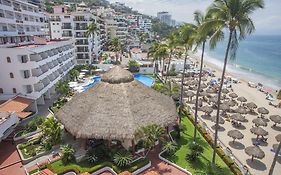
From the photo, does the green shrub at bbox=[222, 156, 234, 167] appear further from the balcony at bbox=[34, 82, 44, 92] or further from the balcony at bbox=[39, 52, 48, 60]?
the balcony at bbox=[39, 52, 48, 60]

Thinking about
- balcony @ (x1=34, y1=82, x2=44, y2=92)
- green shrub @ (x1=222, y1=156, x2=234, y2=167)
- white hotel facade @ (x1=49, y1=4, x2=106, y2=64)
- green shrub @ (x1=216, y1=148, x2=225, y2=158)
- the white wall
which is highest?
white hotel facade @ (x1=49, y1=4, x2=106, y2=64)

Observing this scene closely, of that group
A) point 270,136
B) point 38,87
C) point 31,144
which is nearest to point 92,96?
point 31,144

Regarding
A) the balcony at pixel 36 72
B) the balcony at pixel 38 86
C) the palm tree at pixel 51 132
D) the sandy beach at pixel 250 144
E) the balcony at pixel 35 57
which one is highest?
the balcony at pixel 35 57

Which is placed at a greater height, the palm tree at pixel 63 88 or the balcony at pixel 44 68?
the balcony at pixel 44 68

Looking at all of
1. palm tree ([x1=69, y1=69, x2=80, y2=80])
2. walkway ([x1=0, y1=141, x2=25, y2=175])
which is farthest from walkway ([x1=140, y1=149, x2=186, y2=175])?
palm tree ([x1=69, y1=69, x2=80, y2=80])

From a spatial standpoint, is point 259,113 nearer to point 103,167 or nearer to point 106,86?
point 106,86

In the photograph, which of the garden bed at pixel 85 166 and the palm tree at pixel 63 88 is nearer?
the garden bed at pixel 85 166

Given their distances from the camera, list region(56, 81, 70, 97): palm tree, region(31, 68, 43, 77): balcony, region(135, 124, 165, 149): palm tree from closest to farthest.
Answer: region(135, 124, 165, 149): palm tree
region(31, 68, 43, 77): balcony
region(56, 81, 70, 97): palm tree

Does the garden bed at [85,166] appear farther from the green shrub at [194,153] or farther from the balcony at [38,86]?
the balcony at [38,86]

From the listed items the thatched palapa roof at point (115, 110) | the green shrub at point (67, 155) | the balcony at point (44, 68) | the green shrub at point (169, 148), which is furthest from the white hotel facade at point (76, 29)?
the green shrub at point (169, 148)
